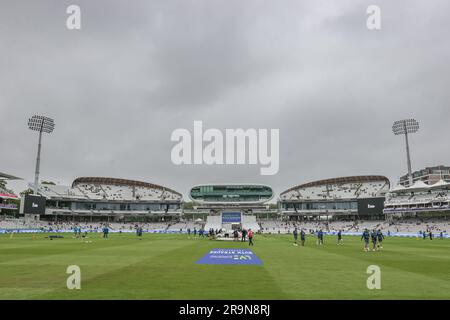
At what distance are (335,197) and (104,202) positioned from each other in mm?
87185

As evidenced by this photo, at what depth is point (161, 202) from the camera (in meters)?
123

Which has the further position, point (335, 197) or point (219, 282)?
point (335, 197)

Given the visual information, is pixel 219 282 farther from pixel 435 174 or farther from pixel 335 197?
pixel 435 174

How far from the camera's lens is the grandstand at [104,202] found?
352 ft

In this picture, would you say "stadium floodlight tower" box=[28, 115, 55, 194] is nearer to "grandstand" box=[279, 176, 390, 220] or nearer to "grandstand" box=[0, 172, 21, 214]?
"grandstand" box=[0, 172, 21, 214]

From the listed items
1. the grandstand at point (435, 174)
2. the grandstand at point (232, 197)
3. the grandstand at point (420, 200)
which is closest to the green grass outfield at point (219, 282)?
the grandstand at point (420, 200)

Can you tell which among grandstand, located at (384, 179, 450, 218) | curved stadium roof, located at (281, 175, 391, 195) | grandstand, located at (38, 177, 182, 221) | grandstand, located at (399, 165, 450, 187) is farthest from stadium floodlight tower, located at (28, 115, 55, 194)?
grandstand, located at (399, 165, 450, 187)

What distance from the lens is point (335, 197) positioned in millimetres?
114562

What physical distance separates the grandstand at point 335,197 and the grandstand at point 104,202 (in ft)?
156

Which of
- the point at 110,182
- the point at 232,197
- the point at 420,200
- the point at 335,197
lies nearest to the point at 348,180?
the point at 335,197

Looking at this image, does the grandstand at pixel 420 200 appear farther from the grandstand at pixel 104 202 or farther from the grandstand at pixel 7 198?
the grandstand at pixel 7 198
